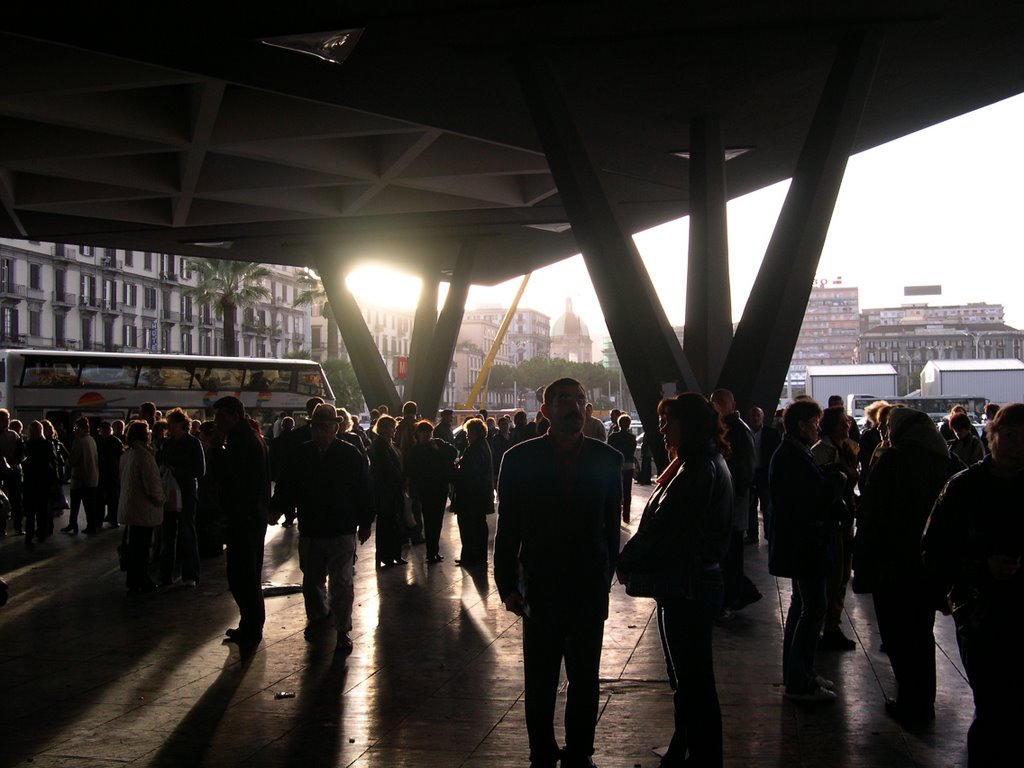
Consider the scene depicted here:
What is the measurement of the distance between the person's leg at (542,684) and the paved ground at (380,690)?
554 mm

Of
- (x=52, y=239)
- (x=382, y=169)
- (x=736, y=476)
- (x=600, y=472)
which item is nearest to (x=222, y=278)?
(x=52, y=239)

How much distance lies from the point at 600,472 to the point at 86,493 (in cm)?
1332

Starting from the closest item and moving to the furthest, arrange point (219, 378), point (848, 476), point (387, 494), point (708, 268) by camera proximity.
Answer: point (848, 476)
point (387, 494)
point (708, 268)
point (219, 378)

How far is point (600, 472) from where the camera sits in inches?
193

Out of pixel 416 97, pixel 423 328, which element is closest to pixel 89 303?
pixel 423 328

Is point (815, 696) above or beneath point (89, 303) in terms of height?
beneath

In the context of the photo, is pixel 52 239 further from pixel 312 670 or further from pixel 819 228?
pixel 312 670

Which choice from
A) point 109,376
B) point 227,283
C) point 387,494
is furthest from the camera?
point 227,283

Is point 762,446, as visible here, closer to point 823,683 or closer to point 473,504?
point 473,504

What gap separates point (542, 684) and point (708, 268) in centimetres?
1227

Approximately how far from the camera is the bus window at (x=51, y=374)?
31000 millimetres

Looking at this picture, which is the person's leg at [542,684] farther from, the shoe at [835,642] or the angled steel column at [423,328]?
the angled steel column at [423,328]

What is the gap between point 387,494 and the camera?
12328mm

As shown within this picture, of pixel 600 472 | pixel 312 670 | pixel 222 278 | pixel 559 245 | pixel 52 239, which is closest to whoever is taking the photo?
pixel 600 472
